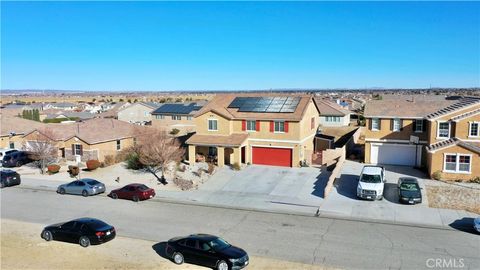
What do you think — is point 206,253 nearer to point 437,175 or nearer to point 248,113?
point 437,175

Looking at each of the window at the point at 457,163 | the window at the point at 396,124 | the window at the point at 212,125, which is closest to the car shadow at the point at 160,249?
the window at the point at 212,125

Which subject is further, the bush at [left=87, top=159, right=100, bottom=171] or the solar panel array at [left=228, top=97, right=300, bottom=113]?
the solar panel array at [left=228, top=97, right=300, bottom=113]

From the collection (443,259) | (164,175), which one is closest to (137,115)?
(164,175)

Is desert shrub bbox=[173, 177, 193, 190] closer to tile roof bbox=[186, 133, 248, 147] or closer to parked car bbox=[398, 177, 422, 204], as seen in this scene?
tile roof bbox=[186, 133, 248, 147]

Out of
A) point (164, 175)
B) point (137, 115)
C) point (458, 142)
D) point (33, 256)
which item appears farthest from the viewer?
point (137, 115)

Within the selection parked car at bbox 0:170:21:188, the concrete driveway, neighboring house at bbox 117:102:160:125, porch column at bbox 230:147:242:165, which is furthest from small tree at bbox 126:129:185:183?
neighboring house at bbox 117:102:160:125

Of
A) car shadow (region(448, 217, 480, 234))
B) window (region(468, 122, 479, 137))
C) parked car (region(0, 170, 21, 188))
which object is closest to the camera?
car shadow (region(448, 217, 480, 234))

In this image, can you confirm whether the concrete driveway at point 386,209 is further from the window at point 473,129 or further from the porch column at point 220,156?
the porch column at point 220,156

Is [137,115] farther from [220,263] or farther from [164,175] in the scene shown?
[220,263]
